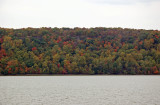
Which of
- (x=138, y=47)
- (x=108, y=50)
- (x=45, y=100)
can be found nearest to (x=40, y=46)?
(x=108, y=50)

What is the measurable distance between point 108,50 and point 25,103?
454 ft

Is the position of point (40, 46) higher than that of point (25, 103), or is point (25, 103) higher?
point (40, 46)

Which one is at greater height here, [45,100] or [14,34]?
[14,34]

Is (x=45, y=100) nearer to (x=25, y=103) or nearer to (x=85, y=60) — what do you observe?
(x=25, y=103)

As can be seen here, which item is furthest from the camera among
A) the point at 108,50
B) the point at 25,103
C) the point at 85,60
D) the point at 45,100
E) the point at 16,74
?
the point at 108,50

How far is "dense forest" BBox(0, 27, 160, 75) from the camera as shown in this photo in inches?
6486

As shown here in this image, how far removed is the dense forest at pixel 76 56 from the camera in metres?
165

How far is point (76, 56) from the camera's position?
17838 centimetres

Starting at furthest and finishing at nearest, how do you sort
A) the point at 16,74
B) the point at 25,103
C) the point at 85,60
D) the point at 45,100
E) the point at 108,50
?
the point at 108,50 < the point at 85,60 < the point at 16,74 < the point at 45,100 < the point at 25,103

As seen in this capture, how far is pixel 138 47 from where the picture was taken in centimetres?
19325

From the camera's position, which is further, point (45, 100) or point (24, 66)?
point (24, 66)

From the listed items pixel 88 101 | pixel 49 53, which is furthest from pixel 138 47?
pixel 88 101

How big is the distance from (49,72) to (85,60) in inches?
818

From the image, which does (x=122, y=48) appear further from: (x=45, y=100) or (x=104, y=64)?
(x=45, y=100)
